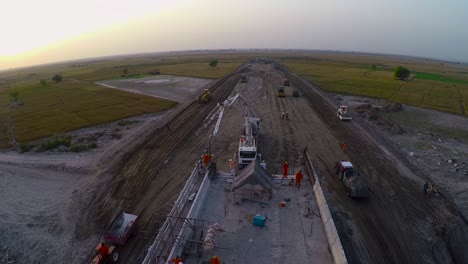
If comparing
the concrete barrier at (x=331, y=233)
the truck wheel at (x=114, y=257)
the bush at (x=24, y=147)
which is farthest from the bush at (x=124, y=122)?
the concrete barrier at (x=331, y=233)

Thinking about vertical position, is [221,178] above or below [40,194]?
above

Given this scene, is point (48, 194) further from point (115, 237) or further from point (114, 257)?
point (114, 257)

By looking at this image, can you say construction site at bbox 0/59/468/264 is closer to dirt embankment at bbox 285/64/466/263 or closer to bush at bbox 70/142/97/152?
dirt embankment at bbox 285/64/466/263

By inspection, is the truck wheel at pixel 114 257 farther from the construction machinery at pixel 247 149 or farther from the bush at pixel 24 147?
the bush at pixel 24 147

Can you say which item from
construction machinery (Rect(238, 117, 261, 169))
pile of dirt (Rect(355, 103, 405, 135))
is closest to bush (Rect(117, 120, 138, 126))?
construction machinery (Rect(238, 117, 261, 169))

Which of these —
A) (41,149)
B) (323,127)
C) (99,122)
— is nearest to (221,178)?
(323,127)

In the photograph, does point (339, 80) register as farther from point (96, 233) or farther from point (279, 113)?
point (96, 233)

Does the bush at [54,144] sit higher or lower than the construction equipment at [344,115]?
lower
